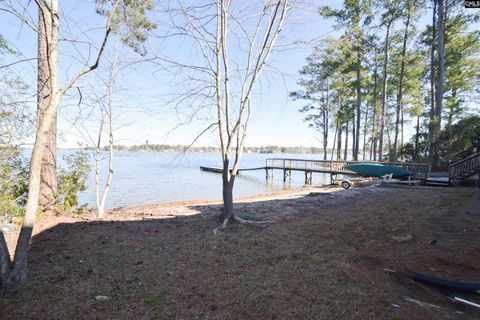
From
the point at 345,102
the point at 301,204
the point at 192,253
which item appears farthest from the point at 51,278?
the point at 345,102

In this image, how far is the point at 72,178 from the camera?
6.34 m

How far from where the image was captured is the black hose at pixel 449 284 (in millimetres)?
2525

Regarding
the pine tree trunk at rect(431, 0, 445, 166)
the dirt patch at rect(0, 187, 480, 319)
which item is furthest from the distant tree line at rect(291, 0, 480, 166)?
the dirt patch at rect(0, 187, 480, 319)

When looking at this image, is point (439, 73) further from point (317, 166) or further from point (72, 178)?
point (72, 178)

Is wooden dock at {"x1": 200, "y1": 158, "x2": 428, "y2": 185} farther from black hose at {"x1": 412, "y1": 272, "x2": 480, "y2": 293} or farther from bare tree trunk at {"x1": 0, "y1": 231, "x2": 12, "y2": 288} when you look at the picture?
bare tree trunk at {"x1": 0, "y1": 231, "x2": 12, "y2": 288}

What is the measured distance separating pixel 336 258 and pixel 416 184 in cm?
1068

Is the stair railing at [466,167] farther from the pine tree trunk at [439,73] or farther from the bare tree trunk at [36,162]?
the bare tree trunk at [36,162]

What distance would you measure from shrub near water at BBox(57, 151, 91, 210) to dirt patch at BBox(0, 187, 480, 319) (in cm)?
93

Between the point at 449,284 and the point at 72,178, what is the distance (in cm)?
756

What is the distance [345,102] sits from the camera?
24.9 metres

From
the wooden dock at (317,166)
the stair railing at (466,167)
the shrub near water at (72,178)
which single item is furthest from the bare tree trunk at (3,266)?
the wooden dock at (317,166)

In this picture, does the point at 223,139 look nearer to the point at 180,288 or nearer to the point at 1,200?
the point at 180,288

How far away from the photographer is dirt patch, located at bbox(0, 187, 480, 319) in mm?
2154

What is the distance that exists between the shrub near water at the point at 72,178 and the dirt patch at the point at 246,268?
0.93 m
